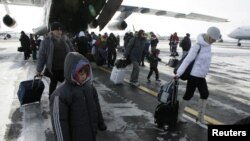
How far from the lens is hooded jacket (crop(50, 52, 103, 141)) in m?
3.33

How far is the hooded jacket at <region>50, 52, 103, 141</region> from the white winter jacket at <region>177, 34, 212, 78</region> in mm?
3521

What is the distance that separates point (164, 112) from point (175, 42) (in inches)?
789

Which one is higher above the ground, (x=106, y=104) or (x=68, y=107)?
(x=68, y=107)

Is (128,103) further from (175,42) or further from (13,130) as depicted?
(175,42)

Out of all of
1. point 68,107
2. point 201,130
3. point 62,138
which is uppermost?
point 68,107

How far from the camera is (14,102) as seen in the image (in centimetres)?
891

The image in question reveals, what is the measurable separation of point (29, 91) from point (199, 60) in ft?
13.4

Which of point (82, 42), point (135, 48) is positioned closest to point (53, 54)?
point (135, 48)

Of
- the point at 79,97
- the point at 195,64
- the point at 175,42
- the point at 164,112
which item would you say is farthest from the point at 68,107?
the point at 175,42

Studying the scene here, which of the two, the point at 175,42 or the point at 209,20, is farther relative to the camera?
the point at 209,20

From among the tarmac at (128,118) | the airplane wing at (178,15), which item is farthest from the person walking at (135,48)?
the airplane wing at (178,15)

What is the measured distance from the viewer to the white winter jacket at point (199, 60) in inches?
266

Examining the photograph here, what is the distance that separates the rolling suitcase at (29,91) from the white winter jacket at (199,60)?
12.0ft
